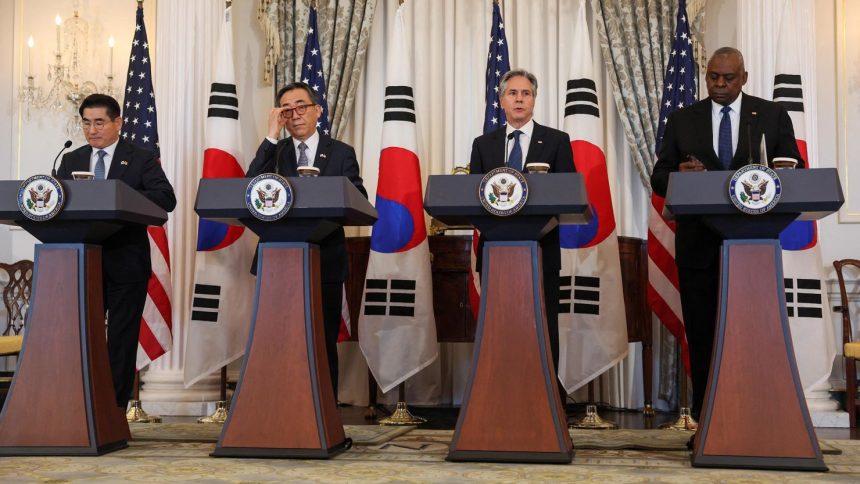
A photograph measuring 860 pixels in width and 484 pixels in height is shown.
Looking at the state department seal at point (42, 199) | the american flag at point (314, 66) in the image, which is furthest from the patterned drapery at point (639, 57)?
the state department seal at point (42, 199)

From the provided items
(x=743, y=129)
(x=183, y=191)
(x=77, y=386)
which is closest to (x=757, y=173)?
(x=743, y=129)

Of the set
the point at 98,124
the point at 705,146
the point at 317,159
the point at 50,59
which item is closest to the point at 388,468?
the point at 317,159

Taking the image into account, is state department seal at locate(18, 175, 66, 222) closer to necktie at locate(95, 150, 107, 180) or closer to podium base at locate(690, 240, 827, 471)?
necktie at locate(95, 150, 107, 180)

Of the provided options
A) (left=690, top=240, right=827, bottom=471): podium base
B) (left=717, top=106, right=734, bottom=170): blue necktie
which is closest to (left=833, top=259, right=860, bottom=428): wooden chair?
(left=717, top=106, right=734, bottom=170): blue necktie

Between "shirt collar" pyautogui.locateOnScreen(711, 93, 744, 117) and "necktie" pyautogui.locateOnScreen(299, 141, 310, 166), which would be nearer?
"shirt collar" pyautogui.locateOnScreen(711, 93, 744, 117)

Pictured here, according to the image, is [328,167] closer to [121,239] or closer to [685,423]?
[121,239]

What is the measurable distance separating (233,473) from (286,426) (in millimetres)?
349

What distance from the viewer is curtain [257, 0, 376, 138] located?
6.39 meters

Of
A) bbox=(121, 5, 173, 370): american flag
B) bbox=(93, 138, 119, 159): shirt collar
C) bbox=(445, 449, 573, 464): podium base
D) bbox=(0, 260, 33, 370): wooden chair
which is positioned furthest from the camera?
bbox=(0, 260, 33, 370): wooden chair

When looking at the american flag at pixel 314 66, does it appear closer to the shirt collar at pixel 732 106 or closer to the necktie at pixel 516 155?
the necktie at pixel 516 155

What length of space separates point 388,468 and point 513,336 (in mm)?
646

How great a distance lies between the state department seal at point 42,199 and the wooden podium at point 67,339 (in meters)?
0.03

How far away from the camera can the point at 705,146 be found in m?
3.92

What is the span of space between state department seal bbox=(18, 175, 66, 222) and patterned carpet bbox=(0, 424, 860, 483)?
904 mm
